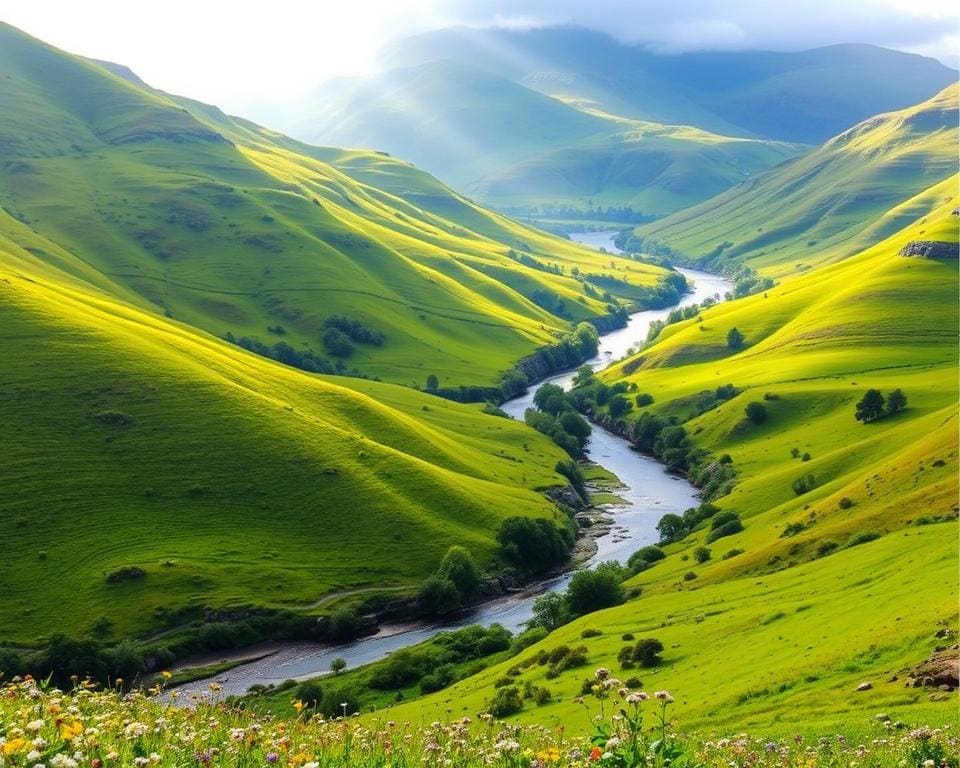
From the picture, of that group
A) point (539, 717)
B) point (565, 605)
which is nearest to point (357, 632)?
point (565, 605)

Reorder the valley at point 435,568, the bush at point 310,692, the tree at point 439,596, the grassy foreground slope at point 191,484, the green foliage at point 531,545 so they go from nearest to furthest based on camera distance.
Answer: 1. the valley at point 435,568
2. the bush at point 310,692
3. the grassy foreground slope at point 191,484
4. the tree at point 439,596
5. the green foliage at point 531,545

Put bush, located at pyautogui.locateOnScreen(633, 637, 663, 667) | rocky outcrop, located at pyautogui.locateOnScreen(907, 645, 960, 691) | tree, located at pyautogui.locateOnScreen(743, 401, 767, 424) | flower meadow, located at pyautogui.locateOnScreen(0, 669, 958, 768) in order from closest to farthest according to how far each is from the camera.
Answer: flower meadow, located at pyautogui.locateOnScreen(0, 669, 958, 768), rocky outcrop, located at pyautogui.locateOnScreen(907, 645, 960, 691), bush, located at pyautogui.locateOnScreen(633, 637, 663, 667), tree, located at pyautogui.locateOnScreen(743, 401, 767, 424)

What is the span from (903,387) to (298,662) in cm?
12895

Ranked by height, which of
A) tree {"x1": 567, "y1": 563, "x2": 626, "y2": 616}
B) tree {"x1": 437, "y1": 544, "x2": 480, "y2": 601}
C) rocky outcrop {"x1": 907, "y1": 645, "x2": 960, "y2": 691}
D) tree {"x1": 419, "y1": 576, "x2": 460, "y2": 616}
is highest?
rocky outcrop {"x1": 907, "y1": 645, "x2": 960, "y2": 691}

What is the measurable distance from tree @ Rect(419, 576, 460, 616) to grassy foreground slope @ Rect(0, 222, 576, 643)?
5.66 metres

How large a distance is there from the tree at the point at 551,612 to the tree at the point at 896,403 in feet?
283

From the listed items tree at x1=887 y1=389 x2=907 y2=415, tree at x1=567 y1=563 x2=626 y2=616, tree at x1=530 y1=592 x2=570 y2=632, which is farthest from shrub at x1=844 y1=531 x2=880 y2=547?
tree at x1=887 y1=389 x2=907 y2=415

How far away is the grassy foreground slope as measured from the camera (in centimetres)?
11838

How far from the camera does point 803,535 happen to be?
92.6 meters

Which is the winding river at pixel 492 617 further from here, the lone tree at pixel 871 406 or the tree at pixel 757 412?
the lone tree at pixel 871 406

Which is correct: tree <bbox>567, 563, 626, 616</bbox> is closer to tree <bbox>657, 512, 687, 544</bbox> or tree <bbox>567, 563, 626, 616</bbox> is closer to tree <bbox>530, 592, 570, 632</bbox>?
tree <bbox>530, 592, 570, 632</bbox>

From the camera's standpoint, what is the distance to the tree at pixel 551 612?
10488cm

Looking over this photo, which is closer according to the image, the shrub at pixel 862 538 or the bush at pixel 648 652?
the bush at pixel 648 652

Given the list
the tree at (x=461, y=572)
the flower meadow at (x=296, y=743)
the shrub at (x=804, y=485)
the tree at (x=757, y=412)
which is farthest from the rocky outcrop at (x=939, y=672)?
the tree at (x=757, y=412)
